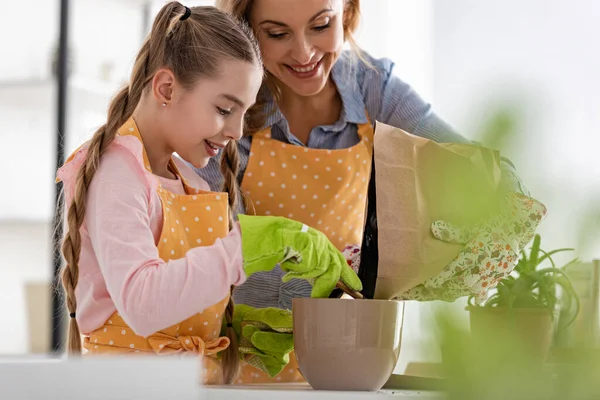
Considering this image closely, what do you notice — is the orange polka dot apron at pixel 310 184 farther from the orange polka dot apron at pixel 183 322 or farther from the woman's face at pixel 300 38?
the orange polka dot apron at pixel 183 322

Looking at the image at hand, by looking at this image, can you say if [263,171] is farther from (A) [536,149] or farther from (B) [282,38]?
(A) [536,149]

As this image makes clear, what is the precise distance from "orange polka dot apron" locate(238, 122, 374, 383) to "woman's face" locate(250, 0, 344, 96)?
145 mm

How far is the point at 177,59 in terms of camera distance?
132 cm

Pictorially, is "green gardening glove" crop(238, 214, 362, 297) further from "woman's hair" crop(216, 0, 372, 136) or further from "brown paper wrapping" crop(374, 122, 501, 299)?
"woman's hair" crop(216, 0, 372, 136)

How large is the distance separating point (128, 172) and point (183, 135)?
14 centimetres

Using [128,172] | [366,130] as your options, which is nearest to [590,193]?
[128,172]

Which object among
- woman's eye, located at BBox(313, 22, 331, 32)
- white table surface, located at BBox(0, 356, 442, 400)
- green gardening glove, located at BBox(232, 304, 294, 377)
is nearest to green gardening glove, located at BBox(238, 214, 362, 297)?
green gardening glove, located at BBox(232, 304, 294, 377)

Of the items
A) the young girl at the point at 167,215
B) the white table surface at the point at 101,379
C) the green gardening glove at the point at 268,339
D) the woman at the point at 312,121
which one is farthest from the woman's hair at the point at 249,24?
the white table surface at the point at 101,379

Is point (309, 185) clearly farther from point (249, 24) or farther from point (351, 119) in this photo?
point (249, 24)

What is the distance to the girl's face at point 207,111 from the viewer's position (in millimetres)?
1271

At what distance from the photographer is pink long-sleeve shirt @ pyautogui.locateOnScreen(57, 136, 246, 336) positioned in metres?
1.02

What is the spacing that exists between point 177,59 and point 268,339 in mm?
499

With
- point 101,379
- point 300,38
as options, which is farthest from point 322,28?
point 101,379

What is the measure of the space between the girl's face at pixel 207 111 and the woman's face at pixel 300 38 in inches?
8.0
